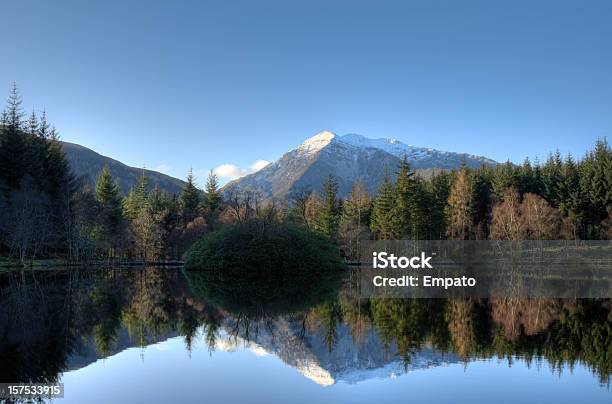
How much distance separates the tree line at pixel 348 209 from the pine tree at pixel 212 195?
1192 mm

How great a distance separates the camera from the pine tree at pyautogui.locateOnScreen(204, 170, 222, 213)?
66.3m

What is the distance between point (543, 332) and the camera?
47.5 ft

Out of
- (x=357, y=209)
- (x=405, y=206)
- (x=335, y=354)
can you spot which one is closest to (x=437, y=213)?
(x=405, y=206)

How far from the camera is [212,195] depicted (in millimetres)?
67000

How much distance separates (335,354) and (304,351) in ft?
2.59

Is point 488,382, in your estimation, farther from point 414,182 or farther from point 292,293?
point 414,182

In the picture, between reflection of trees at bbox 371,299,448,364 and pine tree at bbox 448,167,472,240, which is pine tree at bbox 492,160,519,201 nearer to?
pine tree at bbox 448,167,472,240

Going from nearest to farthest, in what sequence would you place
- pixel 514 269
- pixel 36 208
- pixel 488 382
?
pixel 488 382 < pixel 36 208 < pixel 514 269

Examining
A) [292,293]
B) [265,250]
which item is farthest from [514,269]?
[292,293]

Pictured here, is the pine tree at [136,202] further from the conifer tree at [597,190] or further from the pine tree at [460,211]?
the conifer tree at [597,190]

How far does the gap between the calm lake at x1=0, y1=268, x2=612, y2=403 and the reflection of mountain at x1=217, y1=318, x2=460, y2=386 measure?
4 cm

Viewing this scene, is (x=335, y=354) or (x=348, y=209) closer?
(x=335, y=354)

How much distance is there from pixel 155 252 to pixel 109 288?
98.0 ft

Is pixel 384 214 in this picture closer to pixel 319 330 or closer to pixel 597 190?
pixel 597 190
